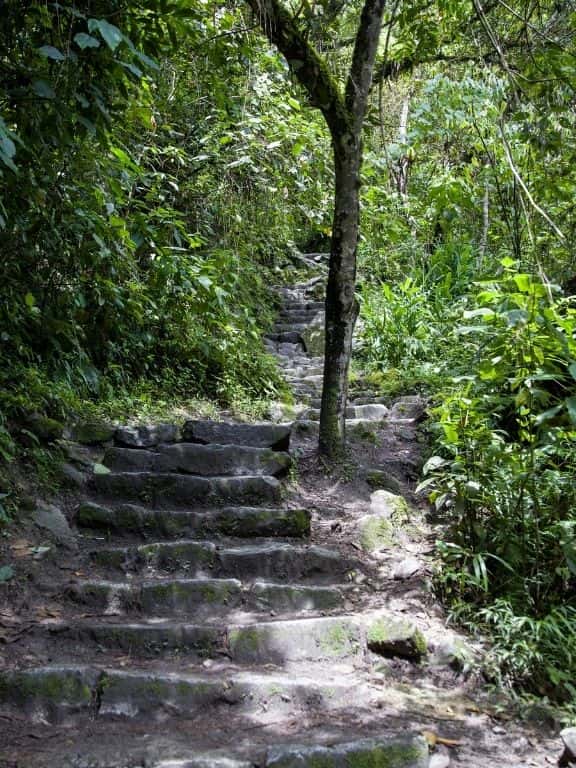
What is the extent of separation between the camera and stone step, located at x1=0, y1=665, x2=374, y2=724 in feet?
8.05

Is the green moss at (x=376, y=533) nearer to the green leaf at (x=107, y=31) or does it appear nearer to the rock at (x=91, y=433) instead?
the rock at (x=91, y=433)

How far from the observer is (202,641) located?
2885mm

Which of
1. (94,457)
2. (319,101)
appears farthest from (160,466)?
(319,101)

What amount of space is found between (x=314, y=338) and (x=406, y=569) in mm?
5585

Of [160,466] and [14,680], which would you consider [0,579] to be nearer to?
[14,680]

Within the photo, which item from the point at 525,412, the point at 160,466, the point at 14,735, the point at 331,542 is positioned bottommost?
the point at 14,735

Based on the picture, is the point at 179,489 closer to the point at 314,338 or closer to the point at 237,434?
the point at 237,434

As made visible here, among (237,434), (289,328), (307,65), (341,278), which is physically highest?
(307,65)

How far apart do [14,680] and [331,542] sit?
6.29 ft

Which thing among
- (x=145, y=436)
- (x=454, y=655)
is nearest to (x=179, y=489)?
(x=145, y=436)

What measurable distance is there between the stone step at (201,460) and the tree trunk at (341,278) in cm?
49

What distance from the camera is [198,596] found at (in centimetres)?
318

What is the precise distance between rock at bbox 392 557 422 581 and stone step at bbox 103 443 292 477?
119 centimetres

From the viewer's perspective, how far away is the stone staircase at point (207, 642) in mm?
2260
